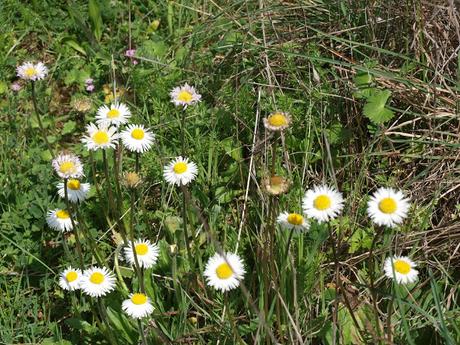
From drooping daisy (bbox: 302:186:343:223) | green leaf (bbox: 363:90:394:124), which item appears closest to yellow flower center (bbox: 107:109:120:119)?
drooping daisy (bbox: 302:186:343:223)

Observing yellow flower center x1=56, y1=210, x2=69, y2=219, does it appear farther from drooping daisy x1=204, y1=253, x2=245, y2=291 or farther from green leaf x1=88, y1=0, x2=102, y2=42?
green leaf x1=88, y1=0, x2=102, y2=42

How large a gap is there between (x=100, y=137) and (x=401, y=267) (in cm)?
81

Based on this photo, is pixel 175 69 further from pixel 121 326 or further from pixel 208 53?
pixel 121 326

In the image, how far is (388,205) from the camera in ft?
5.03

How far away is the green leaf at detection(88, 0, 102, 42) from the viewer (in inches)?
120

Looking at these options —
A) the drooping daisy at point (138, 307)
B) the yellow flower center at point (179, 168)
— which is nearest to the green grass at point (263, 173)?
the drooping daisy at point (138, 307)

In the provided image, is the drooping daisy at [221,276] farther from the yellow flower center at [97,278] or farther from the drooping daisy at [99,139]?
the drooping daisy at [99,139]

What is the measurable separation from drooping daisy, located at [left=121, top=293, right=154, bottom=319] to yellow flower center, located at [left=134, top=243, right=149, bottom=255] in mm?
145

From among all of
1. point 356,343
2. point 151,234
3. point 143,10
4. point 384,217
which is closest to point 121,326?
point 151,234

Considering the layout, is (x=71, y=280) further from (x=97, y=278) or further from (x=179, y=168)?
(x=179, y=168)

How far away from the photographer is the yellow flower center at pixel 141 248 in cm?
Result: 184

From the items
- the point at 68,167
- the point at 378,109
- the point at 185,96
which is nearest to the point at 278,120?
the point at 185,96

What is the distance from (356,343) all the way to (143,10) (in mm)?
1915

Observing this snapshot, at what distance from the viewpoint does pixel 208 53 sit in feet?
9.10
